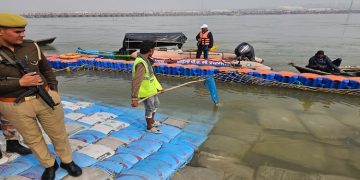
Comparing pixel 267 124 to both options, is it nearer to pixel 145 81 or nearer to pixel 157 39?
pixel 145 81

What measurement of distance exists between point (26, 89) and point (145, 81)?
7.55 ft

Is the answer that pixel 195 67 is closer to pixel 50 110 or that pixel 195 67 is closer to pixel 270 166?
pixel 270 166

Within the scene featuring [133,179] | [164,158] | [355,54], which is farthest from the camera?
[355,54]

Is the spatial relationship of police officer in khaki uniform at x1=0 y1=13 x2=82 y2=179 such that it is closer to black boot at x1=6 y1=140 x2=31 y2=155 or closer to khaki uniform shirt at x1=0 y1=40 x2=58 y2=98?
khaki uniform shirt at x1=0 y1=40 x2=58 y2=98

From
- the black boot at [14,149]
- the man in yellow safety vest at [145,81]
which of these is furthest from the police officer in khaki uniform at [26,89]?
the man in yellow safety vest at [145,81]

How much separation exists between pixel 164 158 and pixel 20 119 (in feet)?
7.56

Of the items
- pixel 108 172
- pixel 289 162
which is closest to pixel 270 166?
pixel 289 162

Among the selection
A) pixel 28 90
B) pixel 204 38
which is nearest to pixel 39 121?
pixel 28 90

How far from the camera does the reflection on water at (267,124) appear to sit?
5168 mm

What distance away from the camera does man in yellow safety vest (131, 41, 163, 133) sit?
503 centimetres

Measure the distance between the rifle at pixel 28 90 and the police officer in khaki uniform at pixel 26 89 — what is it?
14 mm

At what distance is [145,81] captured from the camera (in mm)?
5227

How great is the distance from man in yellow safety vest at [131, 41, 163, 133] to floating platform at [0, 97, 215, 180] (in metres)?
0.51

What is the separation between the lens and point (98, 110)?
7059 mm
